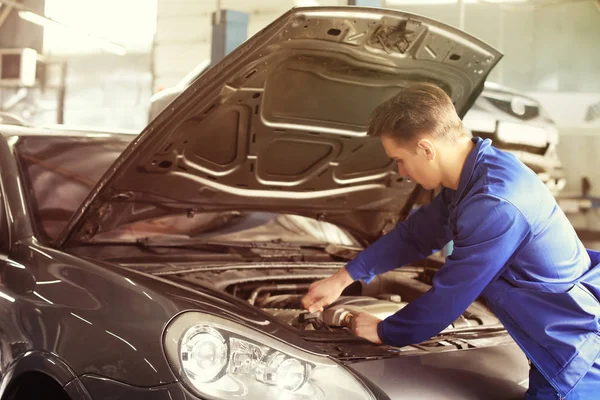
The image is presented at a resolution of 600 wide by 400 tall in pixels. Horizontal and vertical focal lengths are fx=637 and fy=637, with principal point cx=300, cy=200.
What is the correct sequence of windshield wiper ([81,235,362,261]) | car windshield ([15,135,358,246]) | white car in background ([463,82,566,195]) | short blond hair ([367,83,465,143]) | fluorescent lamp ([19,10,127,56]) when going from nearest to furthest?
short blond hair ([367,83,465,143])
car windshield ([15,135,358,246])
windshield wiper ([81,235,362,261])
white car in background ([463,82,566,195])
fluorescent lamp ([19,10,127,56])

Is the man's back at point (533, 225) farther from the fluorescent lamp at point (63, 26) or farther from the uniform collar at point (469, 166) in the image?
the fluorescent lamp at point (63, 26)

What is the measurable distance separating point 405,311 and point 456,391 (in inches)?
9.7

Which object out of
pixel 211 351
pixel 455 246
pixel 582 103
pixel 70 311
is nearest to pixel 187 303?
pixel 211 351

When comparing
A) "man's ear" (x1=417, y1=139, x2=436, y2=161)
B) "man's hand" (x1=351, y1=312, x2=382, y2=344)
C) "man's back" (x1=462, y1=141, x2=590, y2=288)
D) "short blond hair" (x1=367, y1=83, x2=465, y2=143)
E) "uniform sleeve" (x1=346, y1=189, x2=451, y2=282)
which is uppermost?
"short blond hair" (x1=367, y1=83, x2=465, y2=143)

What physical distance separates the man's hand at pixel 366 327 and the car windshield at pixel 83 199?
0.97 m

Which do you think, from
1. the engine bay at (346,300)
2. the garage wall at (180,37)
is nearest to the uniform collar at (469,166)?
the engine bay at (346,300)

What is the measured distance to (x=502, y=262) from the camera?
147cm

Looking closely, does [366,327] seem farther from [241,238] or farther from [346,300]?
[241,238]

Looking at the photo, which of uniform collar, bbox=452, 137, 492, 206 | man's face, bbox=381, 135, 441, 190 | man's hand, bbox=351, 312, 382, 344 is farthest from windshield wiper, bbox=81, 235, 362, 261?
uniform collar, bbox=452, 137, 492, 206

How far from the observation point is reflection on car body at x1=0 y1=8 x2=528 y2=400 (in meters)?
1.42

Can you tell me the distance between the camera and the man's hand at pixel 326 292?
6.59 feet

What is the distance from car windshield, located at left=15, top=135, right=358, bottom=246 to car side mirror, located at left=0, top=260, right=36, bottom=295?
0.52 ft

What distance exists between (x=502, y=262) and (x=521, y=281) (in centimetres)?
10

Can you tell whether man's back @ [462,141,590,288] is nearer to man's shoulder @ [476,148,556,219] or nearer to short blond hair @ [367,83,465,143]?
man's shoulder @ [476,148,556,219]
